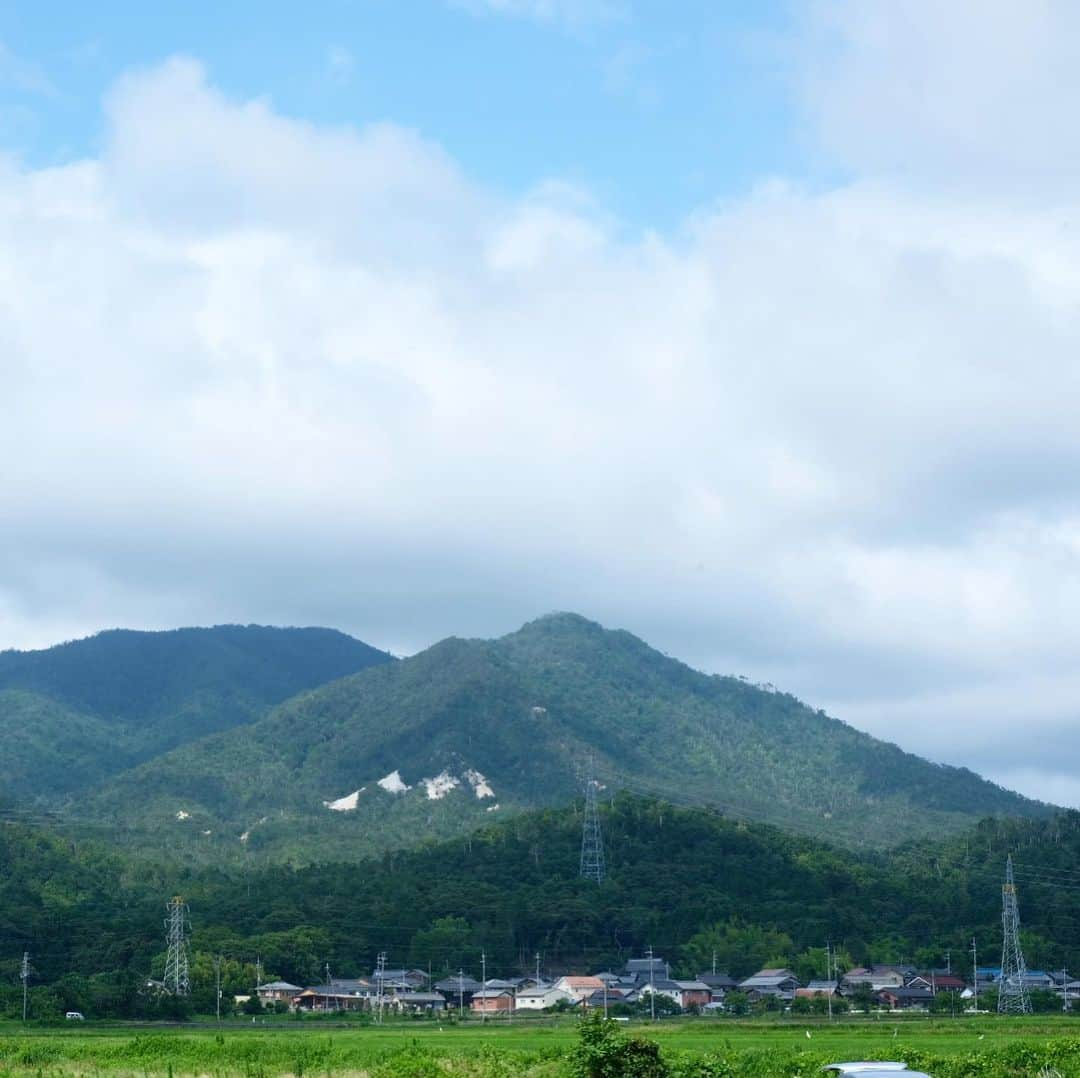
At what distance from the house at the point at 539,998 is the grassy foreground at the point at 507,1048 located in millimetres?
18470

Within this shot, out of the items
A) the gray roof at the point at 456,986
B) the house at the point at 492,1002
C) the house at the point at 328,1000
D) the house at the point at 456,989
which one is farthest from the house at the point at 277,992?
the gray roof at the point at 456,986

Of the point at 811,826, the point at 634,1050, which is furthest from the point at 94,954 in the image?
the point at 811,826

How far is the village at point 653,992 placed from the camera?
94.9 m

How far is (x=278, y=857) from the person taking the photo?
18012 centimetres

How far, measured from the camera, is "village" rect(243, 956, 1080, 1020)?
9488cm

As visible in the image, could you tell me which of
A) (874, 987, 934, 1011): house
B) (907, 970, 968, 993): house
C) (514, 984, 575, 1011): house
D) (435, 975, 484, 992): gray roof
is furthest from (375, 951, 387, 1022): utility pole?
(907, 970, 968, 993): house

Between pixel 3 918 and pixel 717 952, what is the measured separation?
5192cm

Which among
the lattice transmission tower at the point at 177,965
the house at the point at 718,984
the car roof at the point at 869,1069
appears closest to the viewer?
the car roof at the point at 869,1069

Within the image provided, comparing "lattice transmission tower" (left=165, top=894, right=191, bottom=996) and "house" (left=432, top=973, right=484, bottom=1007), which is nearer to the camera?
"lattice transmission tower" (left=165, top=894, right=191, bottom=996)

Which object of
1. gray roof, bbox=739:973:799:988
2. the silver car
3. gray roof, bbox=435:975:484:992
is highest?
the silver car

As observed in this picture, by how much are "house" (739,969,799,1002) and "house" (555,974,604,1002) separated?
10013 millimetres

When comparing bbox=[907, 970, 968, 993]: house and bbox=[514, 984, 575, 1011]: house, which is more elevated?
bbox=[907, 970, 968, 993]: house

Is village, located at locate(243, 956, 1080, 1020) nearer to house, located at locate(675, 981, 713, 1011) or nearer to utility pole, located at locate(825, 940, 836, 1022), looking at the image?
house, located at locate(675, 981, 713, 1011)

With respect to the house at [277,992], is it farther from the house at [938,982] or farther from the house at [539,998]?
the house at [938,982]
